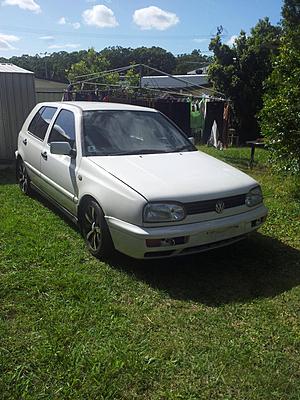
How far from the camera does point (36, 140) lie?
216 inches

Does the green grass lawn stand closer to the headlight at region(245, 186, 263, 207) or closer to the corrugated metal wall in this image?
the headlight at region(245, 186, 263, 207)

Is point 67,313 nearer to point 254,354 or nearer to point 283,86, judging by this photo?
point 254,354

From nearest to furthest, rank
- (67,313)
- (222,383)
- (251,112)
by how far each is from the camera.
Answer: (222,383) → (67,313) → (251,112)

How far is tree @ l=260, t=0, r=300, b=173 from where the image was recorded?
244 inches

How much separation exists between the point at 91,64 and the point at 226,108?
39.6 m

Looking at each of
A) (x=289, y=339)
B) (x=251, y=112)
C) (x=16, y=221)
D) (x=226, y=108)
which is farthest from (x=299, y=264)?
(x=251, y=112)

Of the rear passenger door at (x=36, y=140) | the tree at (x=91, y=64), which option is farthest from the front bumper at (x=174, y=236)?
the tree at (x=91, y=64)

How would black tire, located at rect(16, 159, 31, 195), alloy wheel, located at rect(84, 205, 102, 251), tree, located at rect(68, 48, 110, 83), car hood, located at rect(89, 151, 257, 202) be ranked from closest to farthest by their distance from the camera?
car hood, located at rect(89, 151, 257, 202) → alloy wheel, located at rect(84, 205, 102, 251) → black tire, located at rect(16, 159, 31, 195) → tree, located at rect(68, 48, 110, 83)

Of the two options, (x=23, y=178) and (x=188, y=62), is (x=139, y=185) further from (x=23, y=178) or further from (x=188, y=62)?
(x=188, y=62)

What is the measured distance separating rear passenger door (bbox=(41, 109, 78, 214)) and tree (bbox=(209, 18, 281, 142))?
11.9m

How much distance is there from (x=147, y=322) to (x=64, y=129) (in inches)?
110

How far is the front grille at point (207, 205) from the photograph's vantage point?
11.3 ft

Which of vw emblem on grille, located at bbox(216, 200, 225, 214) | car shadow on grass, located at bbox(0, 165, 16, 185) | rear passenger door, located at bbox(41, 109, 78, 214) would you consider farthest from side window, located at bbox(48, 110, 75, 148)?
car shadow on grass, located at bbox(0, 165, 16, 185)

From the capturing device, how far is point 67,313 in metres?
3.00
